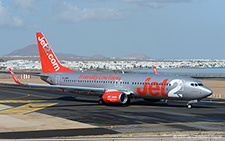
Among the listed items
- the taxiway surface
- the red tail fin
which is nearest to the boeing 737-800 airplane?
the red tail fin

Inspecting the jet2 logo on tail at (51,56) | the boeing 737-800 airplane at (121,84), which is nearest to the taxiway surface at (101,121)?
the boeing 737-800 airplane at (121,84)

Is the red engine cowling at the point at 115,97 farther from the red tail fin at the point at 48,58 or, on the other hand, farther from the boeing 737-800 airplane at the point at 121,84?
the red tail fin at the point at 48,58

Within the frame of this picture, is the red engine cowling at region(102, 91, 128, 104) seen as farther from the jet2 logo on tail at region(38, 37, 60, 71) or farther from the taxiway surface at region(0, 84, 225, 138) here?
the jet2 logo on tail at region(38, 37, 60, 71)

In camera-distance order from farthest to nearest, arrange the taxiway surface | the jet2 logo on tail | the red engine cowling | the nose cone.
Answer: the jet2 logo on tail → the red engine cowling → the nose cone → the taxiway surface

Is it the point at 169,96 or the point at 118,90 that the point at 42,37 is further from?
the point at 169,96

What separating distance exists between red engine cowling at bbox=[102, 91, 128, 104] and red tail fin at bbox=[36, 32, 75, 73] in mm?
12521

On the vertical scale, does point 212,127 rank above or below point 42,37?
below

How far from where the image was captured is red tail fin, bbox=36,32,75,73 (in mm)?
58875

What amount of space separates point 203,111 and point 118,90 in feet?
41.1

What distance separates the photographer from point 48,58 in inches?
2318

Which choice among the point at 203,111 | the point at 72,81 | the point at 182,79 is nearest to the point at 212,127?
the point at 203,111

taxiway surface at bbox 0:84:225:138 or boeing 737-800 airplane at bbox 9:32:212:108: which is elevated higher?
boeing 737-800 airplane at bbox 9:32:212:108

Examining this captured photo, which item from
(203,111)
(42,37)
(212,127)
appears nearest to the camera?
(212,127)

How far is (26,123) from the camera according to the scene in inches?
1337
